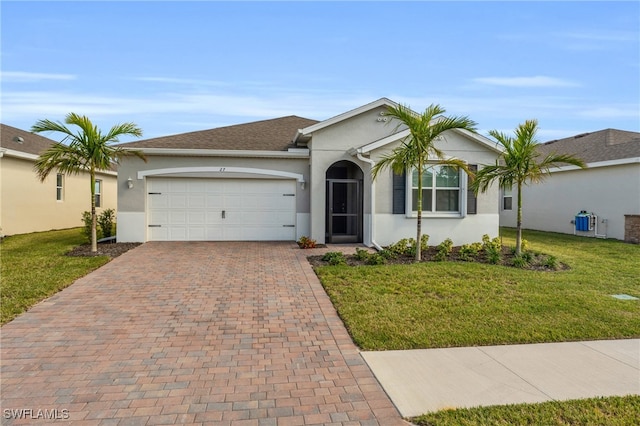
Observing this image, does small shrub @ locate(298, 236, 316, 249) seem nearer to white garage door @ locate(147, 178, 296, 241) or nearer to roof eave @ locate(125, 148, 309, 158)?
white garage door @ locate(147, 178, 296, 241)

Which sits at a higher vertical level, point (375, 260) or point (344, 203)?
point (344, 203)

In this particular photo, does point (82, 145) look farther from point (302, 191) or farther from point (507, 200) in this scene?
point (507, 200)

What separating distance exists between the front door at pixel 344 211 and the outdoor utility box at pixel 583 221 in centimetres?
999

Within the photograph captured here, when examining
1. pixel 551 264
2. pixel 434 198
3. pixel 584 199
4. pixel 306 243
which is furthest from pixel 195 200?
pixel 584 199

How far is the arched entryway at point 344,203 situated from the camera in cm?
1353

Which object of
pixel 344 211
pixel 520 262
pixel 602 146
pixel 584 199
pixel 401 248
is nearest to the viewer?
pixel 520 262

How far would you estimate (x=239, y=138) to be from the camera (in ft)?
48.9

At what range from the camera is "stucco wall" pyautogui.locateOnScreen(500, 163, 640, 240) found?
14.8 meters

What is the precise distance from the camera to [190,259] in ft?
33.7

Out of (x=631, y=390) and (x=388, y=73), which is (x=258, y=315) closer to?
(x=631, y=390)

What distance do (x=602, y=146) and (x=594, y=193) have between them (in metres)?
2.76

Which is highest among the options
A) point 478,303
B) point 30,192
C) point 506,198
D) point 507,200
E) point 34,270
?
point 30,192

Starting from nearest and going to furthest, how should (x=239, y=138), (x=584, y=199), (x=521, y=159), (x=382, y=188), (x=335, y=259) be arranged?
1. (x=335, y=259)
2. (x=521, y=159)
3. (x=382, y=188)
4. (x=239, y=138)
5. (x=584, y=199)

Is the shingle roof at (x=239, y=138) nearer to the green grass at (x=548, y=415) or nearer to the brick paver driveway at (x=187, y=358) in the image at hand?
the brick paver driveway at (x=187, y=358)
